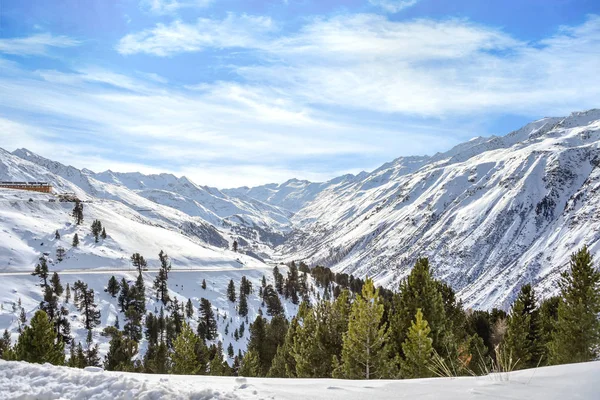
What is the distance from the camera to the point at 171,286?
141 meters

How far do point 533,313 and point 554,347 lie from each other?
9.30 m

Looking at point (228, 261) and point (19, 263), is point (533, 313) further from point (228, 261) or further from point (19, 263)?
point (228, 261)

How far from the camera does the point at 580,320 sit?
32.5 m

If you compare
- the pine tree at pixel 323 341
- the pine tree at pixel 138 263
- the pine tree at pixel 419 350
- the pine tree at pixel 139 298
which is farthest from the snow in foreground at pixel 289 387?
the pine tree at pixel 138 263

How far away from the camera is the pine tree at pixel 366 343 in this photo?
26.0 metres

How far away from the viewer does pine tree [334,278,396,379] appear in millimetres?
25953

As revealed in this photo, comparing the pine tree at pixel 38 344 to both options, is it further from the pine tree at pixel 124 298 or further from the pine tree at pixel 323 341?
the pine tree at pixel 124 298

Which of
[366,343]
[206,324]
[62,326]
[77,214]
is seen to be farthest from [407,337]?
[77,214]

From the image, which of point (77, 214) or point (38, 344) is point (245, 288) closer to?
point (77, 214)

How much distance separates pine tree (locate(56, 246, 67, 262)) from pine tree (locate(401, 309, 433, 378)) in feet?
448

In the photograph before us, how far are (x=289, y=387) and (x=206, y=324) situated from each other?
10765cm

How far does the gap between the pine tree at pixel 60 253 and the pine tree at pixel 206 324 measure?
164 ft

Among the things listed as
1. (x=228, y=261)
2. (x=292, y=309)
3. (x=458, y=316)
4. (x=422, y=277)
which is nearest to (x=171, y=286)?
(x=292, y=309)

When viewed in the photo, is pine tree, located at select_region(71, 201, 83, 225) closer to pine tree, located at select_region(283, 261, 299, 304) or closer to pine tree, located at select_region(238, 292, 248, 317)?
pine tree, located at select_region(238, 292, 248, 317)
